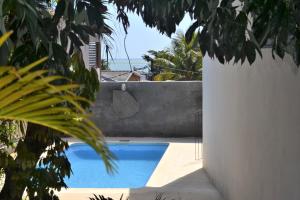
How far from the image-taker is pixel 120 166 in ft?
38.7

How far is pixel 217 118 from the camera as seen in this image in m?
7.51

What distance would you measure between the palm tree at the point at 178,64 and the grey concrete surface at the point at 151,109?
4.32 meters

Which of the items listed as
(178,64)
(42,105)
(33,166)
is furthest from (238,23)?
(178,64)


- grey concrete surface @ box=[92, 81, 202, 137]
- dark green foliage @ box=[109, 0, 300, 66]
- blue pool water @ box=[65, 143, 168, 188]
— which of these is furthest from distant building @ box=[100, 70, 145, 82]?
dark green foliage @ box=[109, 0, 300, 66]

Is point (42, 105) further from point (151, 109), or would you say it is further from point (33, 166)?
point (151, 109)

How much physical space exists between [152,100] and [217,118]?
647 cm

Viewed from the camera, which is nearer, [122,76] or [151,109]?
[151,109]

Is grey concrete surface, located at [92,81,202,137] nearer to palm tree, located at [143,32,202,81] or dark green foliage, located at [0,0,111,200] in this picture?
palm tree, located at [143,32,202,81]

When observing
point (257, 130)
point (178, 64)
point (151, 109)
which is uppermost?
point (257, 130)

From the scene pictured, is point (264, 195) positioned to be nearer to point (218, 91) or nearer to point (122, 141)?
point (218, 91)

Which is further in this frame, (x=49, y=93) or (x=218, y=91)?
(x=218, y=91)

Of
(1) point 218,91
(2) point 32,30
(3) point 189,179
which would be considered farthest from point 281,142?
→ (3) point 189,179

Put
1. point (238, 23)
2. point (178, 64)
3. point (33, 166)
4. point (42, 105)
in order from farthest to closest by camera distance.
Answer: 1. point (178, 64)
2. point (33, 166)
3. point (238, 23)
4. point (42, 105)

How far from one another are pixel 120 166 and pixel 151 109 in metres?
2.68
